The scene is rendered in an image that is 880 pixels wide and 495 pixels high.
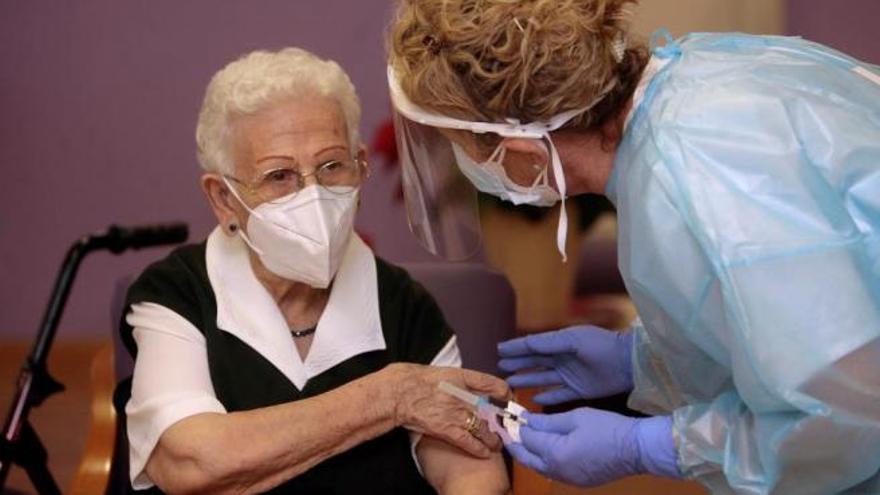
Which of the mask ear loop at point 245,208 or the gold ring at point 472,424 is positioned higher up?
the mask ear loop at point 245,208

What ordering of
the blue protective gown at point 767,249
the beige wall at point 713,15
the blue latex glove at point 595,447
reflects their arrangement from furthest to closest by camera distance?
1. the beige wall at point 713,15
2. the blue latex glove at point 595,447
3. the blue protective gown at point 767,249

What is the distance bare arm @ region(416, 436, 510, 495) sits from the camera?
192 cm

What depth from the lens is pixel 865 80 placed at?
1573 mm

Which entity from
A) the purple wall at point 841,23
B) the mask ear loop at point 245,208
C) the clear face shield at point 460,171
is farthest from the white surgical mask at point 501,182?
the purple wall at point 841,23

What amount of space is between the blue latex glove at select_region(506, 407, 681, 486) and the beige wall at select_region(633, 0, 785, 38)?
89.6 inches

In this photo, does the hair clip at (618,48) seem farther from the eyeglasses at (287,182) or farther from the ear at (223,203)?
the ear at (223,203)

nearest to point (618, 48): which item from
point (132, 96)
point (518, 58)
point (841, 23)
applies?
point (518, 58)

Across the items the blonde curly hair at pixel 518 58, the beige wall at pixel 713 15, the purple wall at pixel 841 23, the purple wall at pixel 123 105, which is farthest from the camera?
the purple wall at pixel 123 105

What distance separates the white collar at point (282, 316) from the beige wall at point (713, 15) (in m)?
2.05

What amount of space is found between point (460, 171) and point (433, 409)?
1.30ft

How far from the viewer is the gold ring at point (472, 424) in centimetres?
191

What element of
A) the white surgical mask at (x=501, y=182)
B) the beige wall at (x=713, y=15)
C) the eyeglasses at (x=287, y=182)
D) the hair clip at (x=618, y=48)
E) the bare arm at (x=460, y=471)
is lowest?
the bare arm at (x=460, y=471)

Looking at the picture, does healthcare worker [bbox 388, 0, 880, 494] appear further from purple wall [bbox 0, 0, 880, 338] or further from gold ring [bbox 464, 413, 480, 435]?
purple wall [bbox 0, 0, 880, 338]

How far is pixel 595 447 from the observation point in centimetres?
167
